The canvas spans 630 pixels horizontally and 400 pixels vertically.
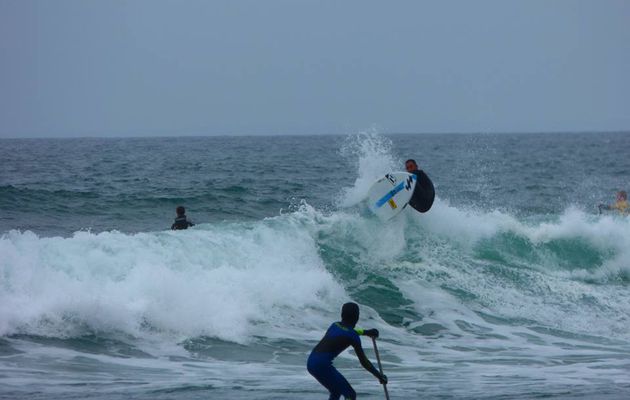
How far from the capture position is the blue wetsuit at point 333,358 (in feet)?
23.9

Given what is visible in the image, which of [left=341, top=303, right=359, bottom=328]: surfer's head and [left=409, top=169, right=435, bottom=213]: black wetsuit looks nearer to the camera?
[left=341, top=303, right=359, bottom=328]: surfer's head

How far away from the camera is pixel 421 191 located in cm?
1588

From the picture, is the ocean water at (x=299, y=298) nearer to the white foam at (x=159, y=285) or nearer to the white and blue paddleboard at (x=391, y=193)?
the white foam at (x=159, y=285)

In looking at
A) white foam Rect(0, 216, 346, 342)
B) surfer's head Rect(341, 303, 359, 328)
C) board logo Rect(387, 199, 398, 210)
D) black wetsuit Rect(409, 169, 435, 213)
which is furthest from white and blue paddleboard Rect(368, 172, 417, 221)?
surfer's head Rect(341, 303, 359, 328)

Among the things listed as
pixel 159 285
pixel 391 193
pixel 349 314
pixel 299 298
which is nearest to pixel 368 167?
pixel 391 193

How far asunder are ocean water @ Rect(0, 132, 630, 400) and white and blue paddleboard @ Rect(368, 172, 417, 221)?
1.60 ft

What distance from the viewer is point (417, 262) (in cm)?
1606

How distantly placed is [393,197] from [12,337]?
780 cm

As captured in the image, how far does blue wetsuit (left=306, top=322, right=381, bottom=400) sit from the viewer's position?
7293 millimetres

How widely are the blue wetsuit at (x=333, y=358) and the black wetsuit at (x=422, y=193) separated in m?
8.55

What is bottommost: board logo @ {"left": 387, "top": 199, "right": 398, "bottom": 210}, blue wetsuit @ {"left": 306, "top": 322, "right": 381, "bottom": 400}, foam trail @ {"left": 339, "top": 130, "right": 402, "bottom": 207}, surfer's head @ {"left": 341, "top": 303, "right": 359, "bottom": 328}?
blue wetsuit @ {"left": 306, "top": 322, "right": 381, "bottom": 400}

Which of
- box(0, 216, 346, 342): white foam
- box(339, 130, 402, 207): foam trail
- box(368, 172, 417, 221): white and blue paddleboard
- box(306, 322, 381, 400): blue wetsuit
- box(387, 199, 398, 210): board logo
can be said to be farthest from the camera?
box(339, 130, 402, 207): foam trail

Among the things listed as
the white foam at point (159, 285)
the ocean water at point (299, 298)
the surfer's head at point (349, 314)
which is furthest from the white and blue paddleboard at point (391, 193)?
the surfer's head at point (349, 314)

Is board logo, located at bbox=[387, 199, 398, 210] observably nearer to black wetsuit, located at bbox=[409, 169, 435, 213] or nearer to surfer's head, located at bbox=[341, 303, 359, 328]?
black wetsuit, located at bbox=[409, 169, 435, 213]
